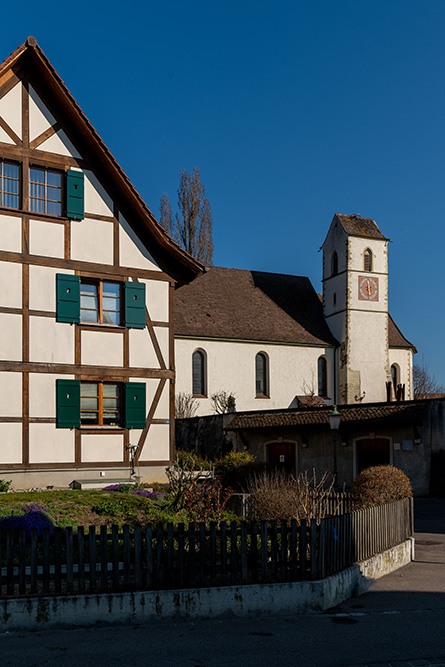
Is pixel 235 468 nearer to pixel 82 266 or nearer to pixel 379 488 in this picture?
pixel 82 266

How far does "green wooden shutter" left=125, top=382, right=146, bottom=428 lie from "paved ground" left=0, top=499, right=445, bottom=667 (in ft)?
38.8

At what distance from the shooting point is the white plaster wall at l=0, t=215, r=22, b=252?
19469 millimetres

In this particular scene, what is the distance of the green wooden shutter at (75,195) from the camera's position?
20422 mm

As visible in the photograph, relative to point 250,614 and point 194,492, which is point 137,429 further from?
point 250,614

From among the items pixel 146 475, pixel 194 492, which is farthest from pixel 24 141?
pixel 194 492

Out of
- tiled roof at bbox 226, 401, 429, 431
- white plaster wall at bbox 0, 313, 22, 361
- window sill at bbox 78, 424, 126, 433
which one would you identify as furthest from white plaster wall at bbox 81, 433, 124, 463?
tiled roof at bbox 226, 401, 429, 431

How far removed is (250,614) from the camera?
918 cm

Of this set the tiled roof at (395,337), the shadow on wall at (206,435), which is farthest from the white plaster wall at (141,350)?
the tiled roof at (395,337)

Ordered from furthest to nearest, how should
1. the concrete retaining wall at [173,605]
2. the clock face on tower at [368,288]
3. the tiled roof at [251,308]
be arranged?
1. the clock face on tower at [368,288]
2. the tiled roof at [251,308]
3. the concrete retaining wall at [173,605]

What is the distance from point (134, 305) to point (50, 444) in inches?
179

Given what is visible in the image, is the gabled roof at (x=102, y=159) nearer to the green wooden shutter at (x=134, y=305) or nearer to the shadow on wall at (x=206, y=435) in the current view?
the green wooden shutter at (x=134, y=305)

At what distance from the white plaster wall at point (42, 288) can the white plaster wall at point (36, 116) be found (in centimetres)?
356

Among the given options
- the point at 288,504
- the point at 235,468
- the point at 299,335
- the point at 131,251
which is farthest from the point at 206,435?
the point at 288,504

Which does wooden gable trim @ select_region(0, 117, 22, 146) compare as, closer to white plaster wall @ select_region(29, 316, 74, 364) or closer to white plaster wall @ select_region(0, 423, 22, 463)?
white plaster wall @ select_region(29, 316, 74, 364)
